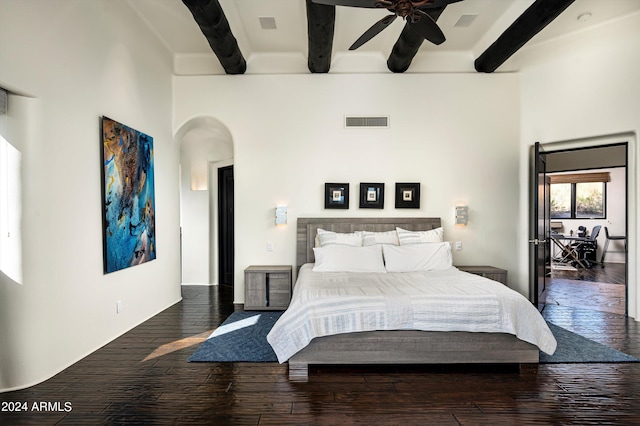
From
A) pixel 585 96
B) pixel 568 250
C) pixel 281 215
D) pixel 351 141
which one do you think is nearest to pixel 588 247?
pixel 568 250

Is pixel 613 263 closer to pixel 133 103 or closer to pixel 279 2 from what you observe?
pixel 279 2

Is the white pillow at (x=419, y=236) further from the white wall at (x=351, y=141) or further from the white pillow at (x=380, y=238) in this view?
the white wall at (x=351, y=141)

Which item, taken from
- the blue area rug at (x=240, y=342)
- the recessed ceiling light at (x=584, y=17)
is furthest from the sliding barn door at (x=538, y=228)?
the blue area rug at (x=240, y=342)

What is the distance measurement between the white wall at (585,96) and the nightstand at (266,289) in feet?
11.3

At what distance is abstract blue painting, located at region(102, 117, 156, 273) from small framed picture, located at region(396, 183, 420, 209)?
333 cm

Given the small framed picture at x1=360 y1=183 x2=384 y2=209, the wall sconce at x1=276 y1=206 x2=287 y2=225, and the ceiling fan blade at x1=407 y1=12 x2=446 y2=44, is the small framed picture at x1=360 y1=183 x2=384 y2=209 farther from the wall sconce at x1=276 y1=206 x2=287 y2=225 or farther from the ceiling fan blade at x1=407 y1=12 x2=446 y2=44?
the ceiling fan blade at x1=407 y1=12 x2=446 y2=44

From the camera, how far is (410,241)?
456 centimetres

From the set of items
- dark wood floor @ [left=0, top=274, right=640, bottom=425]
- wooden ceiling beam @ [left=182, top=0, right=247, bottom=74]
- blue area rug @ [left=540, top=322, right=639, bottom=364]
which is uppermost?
wooden ceiling beam @ [left=182, top=0, right=247, bottom=74]

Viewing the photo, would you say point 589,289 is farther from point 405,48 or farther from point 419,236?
point 405,48

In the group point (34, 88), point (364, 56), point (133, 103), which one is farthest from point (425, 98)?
point (34, 88)

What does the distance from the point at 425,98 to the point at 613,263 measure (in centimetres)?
793

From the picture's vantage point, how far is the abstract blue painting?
3408 mm

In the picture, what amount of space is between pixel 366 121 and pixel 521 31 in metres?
2.07

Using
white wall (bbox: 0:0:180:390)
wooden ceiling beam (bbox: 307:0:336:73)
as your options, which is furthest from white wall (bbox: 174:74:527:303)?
white wall (bbox: 0:0:180:390)
